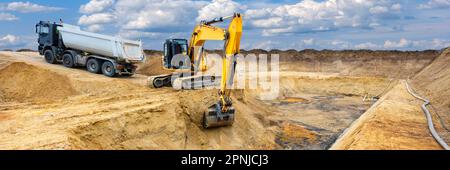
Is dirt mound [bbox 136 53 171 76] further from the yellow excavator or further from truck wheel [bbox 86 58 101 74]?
the yellow excavator

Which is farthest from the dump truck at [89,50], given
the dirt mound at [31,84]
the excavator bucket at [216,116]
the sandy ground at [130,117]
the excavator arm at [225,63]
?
the excavator bucket at [216,116]

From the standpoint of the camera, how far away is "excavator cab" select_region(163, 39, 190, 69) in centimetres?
1802

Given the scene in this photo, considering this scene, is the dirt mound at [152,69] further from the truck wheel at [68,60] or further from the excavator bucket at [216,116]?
the excavator bucket at [216,116]

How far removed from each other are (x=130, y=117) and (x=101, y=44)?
10.9 metres

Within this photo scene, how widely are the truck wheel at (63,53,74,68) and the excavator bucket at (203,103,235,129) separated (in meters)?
12.6

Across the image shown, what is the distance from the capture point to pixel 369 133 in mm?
11516

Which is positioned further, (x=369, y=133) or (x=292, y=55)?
(x=292, y=55)

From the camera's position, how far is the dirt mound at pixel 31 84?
18.0 m

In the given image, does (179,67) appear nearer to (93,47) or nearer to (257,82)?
(93,47)

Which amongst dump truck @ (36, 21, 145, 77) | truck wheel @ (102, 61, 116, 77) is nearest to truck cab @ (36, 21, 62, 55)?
dump truck @ (36, 21, 145, 77)

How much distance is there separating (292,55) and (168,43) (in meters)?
34.8

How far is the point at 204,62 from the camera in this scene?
1755cm

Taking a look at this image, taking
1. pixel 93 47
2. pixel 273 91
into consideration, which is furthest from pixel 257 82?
pixel 93 47

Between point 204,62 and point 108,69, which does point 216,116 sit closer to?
point 204,62
